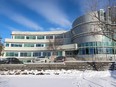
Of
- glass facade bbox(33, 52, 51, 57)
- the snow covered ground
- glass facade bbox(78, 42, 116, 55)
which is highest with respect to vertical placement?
glass facade bbox(78, 42, 116, 55)

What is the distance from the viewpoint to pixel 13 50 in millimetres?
64312

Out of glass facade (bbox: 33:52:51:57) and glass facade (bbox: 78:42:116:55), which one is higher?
glass facade (bbox: 78:42:116:55)

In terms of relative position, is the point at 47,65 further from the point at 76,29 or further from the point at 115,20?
the point at 76,29

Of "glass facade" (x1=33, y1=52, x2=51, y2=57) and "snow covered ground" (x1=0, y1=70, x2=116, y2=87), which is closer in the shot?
"snow covered ground" (x1=0, y1=70, x2=116, y2=87)

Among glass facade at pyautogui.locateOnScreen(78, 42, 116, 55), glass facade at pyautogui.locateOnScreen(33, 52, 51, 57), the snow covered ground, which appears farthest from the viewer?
glass facade at pyautogui.locateOnScreen(33, 52, 51, 57)

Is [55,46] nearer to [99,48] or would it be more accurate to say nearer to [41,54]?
[41,54]

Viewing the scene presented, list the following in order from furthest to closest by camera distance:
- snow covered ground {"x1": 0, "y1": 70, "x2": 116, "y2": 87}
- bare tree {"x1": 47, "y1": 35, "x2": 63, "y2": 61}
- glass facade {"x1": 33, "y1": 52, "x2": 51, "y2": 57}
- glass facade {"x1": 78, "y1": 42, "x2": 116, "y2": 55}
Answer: glass facade {"x1": 33, "y1": 52, "x2": 51, "y2": 57}, bare tree {"x1": 47, "y1": 35, "x2": 63, "y2": 61}, glass facade {"x1": 78, "y1": 42, "x2": 116, "y2": 55}, snow covered ground {"x1": 0, "y1": 70, "x2": 116, "y2": 87}

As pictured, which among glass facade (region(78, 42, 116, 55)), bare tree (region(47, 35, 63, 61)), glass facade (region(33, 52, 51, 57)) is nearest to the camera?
glass facade (region(78, 42, 116, 55))

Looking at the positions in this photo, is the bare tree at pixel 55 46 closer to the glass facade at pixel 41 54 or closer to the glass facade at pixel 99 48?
the glass facade at pixel 41 54

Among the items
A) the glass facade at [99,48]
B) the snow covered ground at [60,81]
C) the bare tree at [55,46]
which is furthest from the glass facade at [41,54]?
the snow covered ground at [60,81]

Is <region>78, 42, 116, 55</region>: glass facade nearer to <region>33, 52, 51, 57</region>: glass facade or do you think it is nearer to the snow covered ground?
<region>33, 52, 51, 57</region>: glass facade

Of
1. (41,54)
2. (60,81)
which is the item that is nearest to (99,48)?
(41,54)

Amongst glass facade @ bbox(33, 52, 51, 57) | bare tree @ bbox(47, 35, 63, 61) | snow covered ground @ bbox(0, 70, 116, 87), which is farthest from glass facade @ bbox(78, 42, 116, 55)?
snow covered ground @ bbox(0, 70, 116, 87)

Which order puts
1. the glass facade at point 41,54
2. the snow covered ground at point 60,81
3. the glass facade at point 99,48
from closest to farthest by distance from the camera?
the snow covered ground at point 60,81 → the glass facade at point 99,48 → the glass facade at point 41,54
